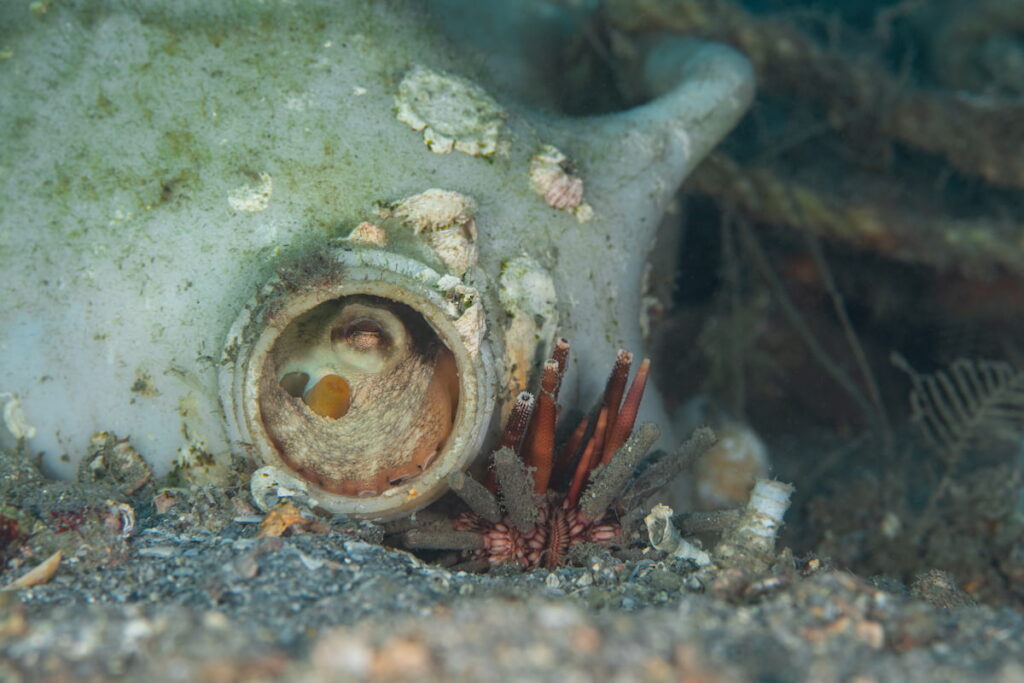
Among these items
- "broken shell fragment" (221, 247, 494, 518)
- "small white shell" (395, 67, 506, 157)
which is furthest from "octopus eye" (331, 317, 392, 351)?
"small white shell" (395, 67, 506, 157)

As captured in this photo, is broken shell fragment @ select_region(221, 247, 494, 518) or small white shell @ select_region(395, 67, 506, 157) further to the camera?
small white shell @ select_region(395, 67, 506, 157)

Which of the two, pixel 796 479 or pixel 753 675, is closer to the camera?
pixel 753 675

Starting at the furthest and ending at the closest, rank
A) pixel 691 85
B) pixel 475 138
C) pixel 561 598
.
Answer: pixel 691 85 → pixel 475 138 → pixel 561 598

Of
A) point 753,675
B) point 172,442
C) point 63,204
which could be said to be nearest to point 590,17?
point 63,204

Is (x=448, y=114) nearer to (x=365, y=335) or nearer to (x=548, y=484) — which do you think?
(x=365, y=335)

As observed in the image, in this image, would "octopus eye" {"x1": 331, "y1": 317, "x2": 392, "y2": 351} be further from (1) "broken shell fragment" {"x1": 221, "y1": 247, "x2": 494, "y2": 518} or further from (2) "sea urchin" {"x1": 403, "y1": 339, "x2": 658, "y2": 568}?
(2) "sea urchin" {"x1": 403, "y1": 339, "x2": 658, "y2": 568}

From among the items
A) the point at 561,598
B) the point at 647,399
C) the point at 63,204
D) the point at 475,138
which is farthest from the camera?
the point at 647,399

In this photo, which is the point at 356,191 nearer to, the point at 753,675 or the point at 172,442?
the point at 172,442
